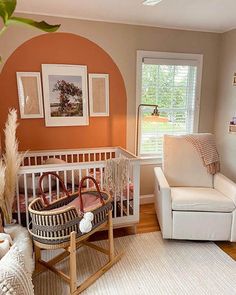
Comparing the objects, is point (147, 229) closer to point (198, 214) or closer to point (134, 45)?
point (198, 214)

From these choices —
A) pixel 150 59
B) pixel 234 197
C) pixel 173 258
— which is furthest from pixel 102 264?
pixel 150 59

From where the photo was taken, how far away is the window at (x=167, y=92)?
10.6 ft

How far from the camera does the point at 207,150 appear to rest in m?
2.97

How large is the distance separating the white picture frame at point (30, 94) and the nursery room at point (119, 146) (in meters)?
0.01

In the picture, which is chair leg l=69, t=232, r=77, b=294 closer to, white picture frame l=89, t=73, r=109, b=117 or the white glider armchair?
the white glider armchair

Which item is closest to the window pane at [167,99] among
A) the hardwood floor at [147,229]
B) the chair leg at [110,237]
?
the hardwood floor at [147,229]

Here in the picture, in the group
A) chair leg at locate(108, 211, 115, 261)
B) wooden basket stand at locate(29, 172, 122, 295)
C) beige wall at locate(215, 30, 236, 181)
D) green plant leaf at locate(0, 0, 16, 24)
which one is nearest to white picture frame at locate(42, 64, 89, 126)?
wooden basket stand at locate(29, 172, 122, 295)

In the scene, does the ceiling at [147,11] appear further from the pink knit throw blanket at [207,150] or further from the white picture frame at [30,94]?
the pink knit throw blanket at [207,150]

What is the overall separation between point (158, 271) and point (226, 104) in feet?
7.95

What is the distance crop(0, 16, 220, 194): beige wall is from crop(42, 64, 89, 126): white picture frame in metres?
0.42

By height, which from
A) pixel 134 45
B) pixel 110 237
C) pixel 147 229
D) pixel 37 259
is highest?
pixel 134 45

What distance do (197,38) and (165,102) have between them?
3.20ft

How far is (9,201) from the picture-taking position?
2.09 m

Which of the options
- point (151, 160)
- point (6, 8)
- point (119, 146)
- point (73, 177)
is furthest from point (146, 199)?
point (6, 8)
